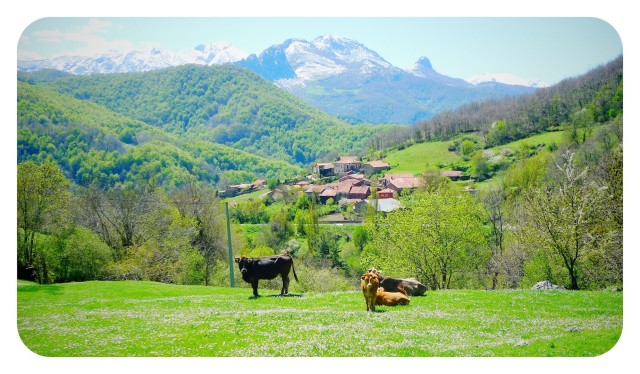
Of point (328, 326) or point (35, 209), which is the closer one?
point (328, 326)

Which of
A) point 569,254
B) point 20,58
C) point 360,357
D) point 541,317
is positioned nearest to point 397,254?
point 569,254

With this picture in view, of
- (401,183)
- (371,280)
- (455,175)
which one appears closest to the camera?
(371,280)

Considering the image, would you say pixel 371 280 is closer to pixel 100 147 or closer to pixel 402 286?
pixel 402 286

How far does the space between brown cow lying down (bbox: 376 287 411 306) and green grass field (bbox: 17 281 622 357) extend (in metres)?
0.42

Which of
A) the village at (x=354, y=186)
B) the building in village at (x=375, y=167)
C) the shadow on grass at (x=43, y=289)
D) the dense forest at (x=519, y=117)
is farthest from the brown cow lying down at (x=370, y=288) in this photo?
the building in village at (x=375, y=167)

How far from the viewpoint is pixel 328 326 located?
49.6ft

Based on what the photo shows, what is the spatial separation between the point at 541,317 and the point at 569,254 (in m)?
8.52

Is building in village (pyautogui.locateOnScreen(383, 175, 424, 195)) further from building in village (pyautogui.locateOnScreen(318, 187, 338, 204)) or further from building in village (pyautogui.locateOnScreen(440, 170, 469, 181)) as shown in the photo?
building in village (pyautogui.locateOnScreen(318, 187, 338, 204))

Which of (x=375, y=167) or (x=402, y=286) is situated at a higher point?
(x=375, y=167)

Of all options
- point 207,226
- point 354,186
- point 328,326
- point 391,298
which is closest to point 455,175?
point 354,186

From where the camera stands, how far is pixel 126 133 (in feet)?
514

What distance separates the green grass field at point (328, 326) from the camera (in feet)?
45.7

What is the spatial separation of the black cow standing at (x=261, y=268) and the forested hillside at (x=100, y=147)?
17.7 m

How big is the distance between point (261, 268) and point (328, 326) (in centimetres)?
568
